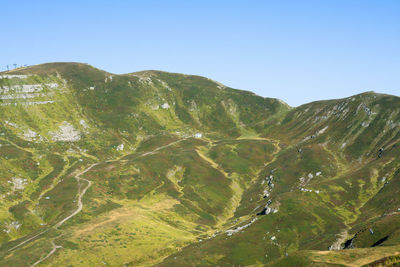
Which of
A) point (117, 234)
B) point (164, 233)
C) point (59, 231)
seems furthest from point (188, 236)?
point (59, 231)

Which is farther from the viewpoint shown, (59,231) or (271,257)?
(59,231)

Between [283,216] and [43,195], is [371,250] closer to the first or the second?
[283,216]

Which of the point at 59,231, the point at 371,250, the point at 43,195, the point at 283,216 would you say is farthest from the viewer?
the point at 43,195

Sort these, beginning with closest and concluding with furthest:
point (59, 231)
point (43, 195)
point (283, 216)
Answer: point (59, 231), point (283, 216), point (43, 195)

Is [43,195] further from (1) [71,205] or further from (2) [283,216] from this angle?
(2) [283,216]

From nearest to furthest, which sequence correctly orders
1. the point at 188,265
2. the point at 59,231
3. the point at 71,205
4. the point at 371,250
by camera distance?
1. the point at 371,250
2. the point at 188,265
3. the point at 59,231
4. the point at 71,205

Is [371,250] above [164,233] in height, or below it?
above

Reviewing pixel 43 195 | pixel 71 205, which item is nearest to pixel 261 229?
pixel 71 205

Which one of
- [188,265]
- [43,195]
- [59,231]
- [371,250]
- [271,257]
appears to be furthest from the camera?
[43,195]

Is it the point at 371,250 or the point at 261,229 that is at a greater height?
the point at 371,250
